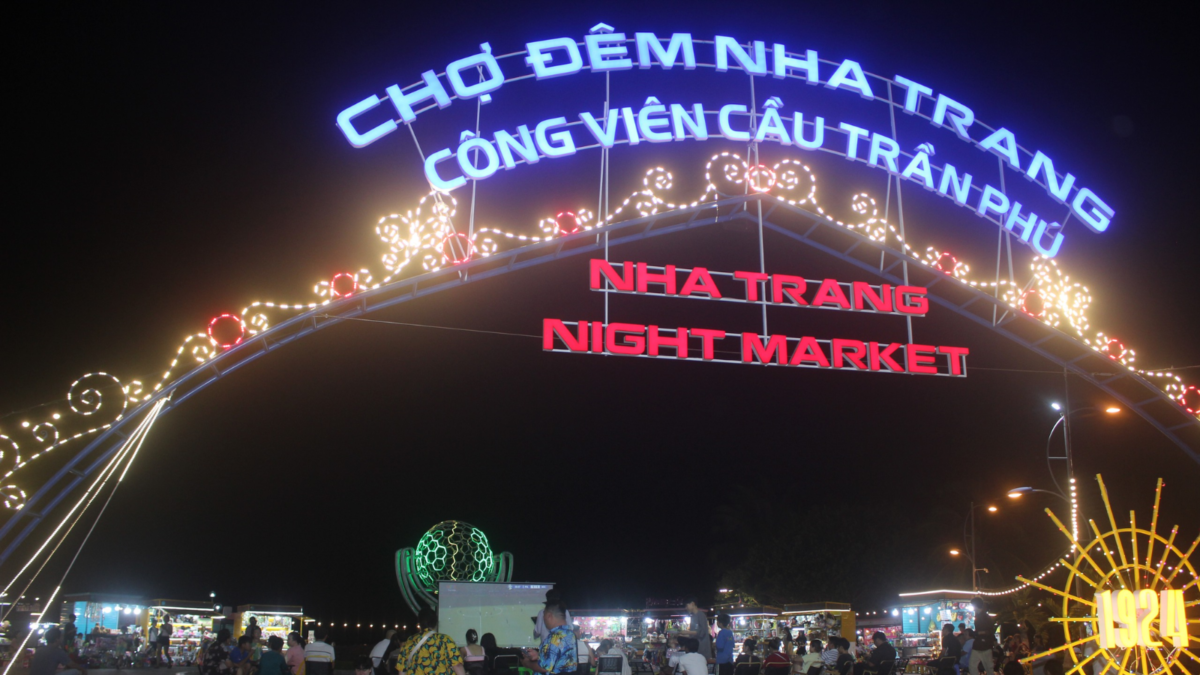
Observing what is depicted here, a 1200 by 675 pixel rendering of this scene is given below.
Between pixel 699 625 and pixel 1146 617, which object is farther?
pixel 699 625

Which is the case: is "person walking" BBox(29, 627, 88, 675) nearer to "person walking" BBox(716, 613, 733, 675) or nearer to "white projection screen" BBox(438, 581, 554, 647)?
"white projection screen" BBox(438, 581, 554, 647)

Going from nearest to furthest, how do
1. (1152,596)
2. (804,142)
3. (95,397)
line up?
1. (1152,596)
2. (95,397)
3. (804,142)

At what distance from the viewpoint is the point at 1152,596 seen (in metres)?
7.09

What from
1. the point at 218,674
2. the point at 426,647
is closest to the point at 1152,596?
the point at 426,647

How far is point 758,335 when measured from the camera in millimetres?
14820

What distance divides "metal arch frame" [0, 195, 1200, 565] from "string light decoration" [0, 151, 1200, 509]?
0.16m

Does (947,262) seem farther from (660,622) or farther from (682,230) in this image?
(660,622)

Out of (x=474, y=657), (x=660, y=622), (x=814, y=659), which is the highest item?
(x=474, y=657)

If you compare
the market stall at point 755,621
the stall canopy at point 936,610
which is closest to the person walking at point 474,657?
the stall canopy at point 936,610

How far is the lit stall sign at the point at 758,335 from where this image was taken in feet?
47.7

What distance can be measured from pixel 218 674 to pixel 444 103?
9352mm

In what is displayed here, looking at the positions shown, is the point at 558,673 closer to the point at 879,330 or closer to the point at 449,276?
the point at 449,276

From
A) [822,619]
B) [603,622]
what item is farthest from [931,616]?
[603,622]

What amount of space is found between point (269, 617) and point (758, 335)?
2161cm
